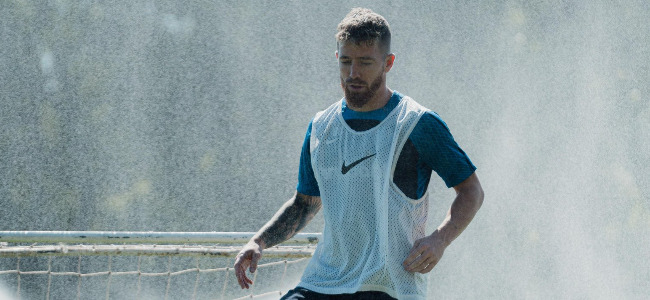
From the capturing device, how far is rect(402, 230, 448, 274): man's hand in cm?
161

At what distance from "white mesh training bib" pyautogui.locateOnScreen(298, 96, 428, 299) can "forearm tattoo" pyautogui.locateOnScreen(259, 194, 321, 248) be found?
14 centimetres

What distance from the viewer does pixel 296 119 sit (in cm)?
944

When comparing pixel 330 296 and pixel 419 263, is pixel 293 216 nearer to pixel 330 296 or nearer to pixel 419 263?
pixel 330 296

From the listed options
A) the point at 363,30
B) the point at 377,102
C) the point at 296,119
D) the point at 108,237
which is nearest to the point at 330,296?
the point at 377,102

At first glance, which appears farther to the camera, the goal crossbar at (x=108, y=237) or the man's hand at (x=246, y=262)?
the goal crossbar at (x=108, y=237)

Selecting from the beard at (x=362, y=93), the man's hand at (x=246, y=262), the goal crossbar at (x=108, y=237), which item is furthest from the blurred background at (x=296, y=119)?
the beard at (x=362, y=93)

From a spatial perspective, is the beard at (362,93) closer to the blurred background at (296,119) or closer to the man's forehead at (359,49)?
the man's forehead at (359,49)

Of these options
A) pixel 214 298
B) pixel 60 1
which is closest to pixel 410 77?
pixel 214 298

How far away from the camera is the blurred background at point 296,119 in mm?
8602

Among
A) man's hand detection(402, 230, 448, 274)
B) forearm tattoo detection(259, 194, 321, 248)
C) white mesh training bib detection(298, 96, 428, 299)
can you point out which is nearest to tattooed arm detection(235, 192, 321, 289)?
forearm tattoo detection(259, 194, 321, 248)

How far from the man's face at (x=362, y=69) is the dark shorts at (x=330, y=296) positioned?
42 cm

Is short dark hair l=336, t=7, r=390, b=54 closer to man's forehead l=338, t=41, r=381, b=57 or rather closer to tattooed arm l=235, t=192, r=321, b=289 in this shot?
man's forehead l=338, t=41, r=381, b=57

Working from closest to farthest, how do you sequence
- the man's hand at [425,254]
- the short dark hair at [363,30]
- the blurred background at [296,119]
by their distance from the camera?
the man's hand at [425,254], the short dark hair at [363,30], the blurred background at [296,119]

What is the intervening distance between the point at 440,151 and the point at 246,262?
51 centimetres
